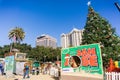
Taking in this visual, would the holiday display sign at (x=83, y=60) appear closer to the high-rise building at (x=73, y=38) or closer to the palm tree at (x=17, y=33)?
the palm tree at (x=17, y=33)

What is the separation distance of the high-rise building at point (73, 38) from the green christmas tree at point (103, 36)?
87.0m

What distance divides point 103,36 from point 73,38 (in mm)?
103237

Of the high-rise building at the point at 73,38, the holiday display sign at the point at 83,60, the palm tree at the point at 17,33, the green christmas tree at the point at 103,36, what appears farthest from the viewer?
the high-rise building at the point at 73,38

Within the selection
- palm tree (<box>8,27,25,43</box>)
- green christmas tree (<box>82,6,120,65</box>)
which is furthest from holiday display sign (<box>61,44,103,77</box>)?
palm tree (<box>8,27,25,43</box>)

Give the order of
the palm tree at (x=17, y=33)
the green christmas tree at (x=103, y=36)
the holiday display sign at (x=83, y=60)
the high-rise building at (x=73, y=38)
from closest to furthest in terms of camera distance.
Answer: the holiday display sign at (x=83, y=60)
the green christmas tree at (x=103, y=36)
the palm tree at (x=17, y=33)
the high-rise building at (x=73, y=38)

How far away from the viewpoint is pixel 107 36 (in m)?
30.0

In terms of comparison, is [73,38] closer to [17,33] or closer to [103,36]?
[17,33]

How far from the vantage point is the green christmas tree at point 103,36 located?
2858 centimetres

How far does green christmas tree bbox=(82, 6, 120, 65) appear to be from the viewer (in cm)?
2858

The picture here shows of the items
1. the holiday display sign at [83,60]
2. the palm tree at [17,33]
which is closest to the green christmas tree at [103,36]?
the holiday display sign at [83,60]

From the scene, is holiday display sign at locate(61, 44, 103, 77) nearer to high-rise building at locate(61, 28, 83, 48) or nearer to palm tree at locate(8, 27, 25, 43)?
palm tree at locate(8, 27, 25, 43)

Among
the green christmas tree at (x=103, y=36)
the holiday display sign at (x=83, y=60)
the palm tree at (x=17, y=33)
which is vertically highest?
the palm tree at (x=17, y=33)

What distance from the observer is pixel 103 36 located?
29797mm

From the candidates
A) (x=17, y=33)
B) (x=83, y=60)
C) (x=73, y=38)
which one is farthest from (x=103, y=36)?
(x=73, y=38)
